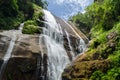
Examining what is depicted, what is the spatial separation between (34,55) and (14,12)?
48.1ft

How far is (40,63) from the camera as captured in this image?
24.5 m

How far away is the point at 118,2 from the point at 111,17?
4.84ft

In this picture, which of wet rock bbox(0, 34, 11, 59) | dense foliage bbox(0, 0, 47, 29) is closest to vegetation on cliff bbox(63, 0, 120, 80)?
wet rock bbox(0, 34, 11, 59)

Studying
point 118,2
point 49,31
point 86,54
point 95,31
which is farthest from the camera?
point 49,31

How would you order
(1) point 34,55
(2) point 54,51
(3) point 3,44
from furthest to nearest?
(2) point 54,51, (3) point 3,44, (1) point 34,55

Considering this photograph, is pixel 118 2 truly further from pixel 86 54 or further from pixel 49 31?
pixel 49 31

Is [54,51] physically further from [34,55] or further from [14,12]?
[14,12]

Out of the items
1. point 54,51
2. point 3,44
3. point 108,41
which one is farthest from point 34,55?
point 108,41

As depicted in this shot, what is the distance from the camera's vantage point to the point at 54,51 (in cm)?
2777

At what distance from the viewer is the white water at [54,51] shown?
2528 centimetres

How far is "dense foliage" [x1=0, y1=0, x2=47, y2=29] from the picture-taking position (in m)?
35.1

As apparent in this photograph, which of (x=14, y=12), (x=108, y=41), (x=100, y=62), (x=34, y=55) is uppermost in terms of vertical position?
(x=14, y=12)

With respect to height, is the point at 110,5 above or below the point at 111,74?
above

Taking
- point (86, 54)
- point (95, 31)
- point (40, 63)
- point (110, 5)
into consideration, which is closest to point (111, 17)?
point (110, 5)
